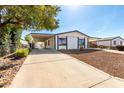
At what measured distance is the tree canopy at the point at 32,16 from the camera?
27.9 ft

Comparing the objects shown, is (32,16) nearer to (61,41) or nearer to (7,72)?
(7,72)

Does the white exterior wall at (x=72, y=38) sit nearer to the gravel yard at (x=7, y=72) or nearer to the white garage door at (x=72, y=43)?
the white garage door at (x=72, y=43)

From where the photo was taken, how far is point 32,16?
9.12 m

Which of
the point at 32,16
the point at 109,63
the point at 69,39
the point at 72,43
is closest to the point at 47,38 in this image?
the point at 69,39

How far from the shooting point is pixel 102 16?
1452cm

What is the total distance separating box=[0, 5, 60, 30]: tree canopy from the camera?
8516 mm

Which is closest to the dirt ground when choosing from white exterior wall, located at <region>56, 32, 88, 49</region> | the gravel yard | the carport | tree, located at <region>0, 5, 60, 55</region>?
tree, located at <region>0, 5, 60, 55</region>

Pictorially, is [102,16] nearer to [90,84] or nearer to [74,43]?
[90,84]

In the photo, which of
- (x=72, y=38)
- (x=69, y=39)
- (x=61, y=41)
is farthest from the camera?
(x=72, y=38)

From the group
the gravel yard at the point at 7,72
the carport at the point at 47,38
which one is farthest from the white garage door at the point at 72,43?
the gravel yard at the point at 7,72

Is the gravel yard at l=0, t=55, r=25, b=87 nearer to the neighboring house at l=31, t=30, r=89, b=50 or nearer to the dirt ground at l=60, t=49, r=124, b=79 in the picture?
the dirt ground at l=60, t=49, r=124, b=79

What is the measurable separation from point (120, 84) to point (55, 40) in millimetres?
23155
